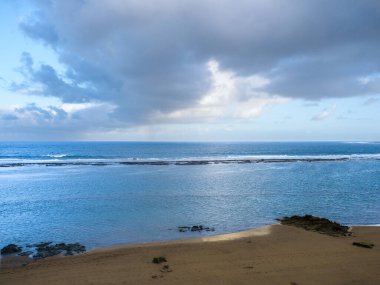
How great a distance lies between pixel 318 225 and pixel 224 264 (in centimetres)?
822

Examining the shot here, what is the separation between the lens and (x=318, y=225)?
668 inches

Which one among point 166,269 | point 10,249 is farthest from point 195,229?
point 10,249

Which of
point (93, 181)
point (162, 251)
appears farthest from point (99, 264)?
point (93, 181)

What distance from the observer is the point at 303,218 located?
60.5ft

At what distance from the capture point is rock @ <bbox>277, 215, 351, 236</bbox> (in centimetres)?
1584

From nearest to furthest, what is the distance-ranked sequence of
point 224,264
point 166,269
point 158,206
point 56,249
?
point 166,269 < point 224,264 < point 56,249 < point 158,206

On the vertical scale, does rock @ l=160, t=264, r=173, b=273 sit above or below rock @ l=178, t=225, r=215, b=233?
above

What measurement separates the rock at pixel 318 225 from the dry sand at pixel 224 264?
2.79ft

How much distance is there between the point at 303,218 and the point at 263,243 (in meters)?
5.63

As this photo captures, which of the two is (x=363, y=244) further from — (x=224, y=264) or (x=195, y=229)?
(x=195, y=229)

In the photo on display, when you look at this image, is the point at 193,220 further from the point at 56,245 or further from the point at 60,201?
the point at 60,201

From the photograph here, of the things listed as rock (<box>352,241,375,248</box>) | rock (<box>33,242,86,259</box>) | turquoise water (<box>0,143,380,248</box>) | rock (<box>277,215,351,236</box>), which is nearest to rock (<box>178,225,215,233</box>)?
→ turquoise water (<box>0,143,380,248</box>)

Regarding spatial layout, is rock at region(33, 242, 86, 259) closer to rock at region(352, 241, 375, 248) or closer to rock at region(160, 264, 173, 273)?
rock at region(160, 264, 173, 273)

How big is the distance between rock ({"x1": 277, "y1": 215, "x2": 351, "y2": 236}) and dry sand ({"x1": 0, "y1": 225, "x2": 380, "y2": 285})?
2.79 ft
